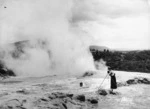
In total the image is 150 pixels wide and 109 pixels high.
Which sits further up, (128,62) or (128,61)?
(128,62)

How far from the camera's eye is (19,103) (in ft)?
33.7

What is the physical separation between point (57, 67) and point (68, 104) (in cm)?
3713

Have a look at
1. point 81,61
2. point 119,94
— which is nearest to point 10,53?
point 81,61

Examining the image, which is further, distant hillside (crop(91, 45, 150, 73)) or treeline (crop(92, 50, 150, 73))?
distant hillside (crop(91, 45, 150, 73))

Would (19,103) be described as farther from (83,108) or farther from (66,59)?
(66,59)

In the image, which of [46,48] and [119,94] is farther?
[46,48]

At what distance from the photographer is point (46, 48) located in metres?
55.1

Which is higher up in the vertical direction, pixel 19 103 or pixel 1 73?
pixel 19 103

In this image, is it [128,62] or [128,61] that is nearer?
[128,62]

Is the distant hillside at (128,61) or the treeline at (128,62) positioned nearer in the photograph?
the treeline at (128,62)

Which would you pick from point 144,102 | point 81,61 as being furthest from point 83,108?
point 81,61

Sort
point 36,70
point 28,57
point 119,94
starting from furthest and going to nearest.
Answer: point 28,57, point 36,70, point 119,94

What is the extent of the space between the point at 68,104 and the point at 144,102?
17.4ft

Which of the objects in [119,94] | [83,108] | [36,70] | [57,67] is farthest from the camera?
[57,67]
